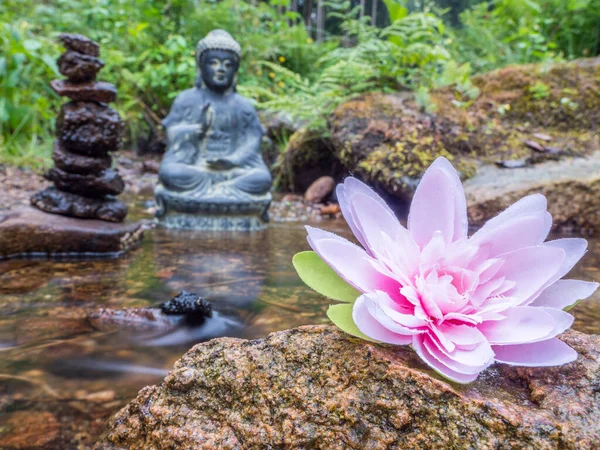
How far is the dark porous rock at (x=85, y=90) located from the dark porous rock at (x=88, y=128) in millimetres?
54

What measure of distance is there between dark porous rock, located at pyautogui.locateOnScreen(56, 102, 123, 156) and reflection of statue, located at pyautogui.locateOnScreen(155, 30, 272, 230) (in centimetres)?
145

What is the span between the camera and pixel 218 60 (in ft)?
18.2

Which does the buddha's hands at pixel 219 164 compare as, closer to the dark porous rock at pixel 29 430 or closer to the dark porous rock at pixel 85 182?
the dark porous rock at pixel 85 182

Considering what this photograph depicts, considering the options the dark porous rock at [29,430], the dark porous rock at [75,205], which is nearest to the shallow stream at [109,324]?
the dark porous rock at [29,430]

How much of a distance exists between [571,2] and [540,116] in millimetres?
3461

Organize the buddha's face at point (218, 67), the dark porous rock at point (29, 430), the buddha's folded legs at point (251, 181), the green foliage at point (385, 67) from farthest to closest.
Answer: the green foliage at point (385, 67) < the buddha's face at point (218, 67) < the buddha's folded legs at point (251, 181) < the dark porous rock at point (29, 430)

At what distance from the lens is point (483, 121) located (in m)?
6.09

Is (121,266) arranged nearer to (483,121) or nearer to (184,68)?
(483,121)

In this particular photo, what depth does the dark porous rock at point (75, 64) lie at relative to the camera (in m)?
3.66

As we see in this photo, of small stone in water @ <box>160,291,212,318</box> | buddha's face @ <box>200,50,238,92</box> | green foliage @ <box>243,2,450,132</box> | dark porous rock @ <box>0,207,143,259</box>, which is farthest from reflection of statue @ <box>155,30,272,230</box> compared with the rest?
small stone in water @ <box>160,291,212,318</box>

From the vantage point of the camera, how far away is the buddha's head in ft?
18.0

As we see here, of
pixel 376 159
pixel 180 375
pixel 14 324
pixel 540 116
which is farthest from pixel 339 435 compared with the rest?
pixel 540 116

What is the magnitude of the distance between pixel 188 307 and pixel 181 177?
10.6 ft

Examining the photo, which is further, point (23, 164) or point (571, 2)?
point (571, 2)
